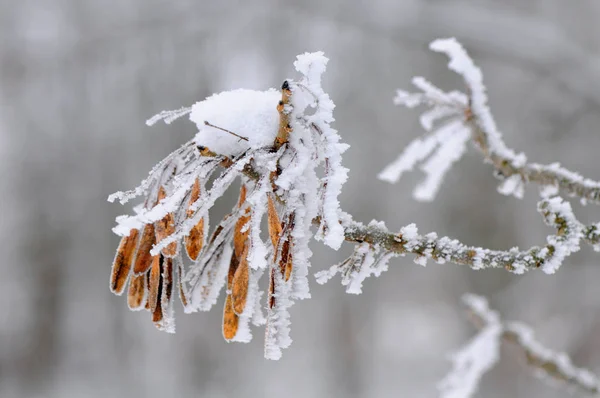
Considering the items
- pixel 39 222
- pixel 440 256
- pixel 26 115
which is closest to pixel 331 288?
pixel 39 222

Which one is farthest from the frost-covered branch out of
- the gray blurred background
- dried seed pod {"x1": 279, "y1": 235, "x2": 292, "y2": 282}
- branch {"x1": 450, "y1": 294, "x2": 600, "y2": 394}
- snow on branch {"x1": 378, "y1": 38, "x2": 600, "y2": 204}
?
the gray blurred background

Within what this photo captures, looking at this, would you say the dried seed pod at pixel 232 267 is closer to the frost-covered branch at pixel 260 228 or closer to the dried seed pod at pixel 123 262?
the frost-covered branch at pixel 260 228

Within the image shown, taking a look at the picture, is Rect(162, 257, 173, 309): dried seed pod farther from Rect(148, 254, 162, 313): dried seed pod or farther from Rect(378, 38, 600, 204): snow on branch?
Rect(378, 38, 600, 204): snow on branch

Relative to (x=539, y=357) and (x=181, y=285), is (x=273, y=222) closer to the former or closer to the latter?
(x=181, y=285)

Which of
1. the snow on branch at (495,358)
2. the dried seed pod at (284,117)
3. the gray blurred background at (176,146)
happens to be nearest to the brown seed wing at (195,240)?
the dried seed pod at (284,117)

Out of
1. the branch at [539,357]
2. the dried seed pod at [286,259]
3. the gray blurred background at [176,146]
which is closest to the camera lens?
the dried seed pod at [286,259]

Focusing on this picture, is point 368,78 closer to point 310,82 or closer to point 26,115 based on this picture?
point 26,115
